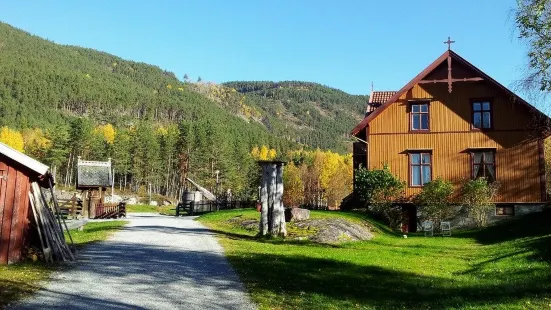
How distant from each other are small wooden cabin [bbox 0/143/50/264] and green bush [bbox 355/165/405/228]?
2221 cm

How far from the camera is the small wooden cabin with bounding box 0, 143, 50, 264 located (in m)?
12.6

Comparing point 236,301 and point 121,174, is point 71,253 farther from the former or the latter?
point 121,174

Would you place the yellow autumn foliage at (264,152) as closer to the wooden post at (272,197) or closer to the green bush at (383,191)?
the green bush at (383,191)

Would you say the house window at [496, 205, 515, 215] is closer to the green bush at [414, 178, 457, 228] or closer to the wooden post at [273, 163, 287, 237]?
the green bush at [414, 178, 457, 228]

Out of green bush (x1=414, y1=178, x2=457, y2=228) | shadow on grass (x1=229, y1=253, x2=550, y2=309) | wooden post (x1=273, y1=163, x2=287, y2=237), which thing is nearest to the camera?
shadow on grass (x1=229, y1=253, x2=550, y2=309)

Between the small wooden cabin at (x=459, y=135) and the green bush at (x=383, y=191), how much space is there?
3.25 feet

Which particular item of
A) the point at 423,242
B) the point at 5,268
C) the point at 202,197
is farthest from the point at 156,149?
the point at 5,268

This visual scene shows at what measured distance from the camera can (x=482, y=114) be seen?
105ft

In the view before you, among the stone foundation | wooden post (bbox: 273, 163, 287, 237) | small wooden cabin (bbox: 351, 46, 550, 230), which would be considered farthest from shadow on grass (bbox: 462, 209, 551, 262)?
wooden post (bbox: 273, 163, 287, 237)

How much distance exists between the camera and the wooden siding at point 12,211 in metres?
12.5

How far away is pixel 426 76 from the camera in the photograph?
32.8 metres

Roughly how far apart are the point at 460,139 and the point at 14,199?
2703cm

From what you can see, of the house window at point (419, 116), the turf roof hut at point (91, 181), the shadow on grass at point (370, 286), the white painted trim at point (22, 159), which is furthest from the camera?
the turf roof hut at point (91, 181)

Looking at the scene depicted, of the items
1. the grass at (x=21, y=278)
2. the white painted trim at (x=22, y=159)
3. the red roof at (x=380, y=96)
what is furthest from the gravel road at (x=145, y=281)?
the red roof at (x=380, y=96)
